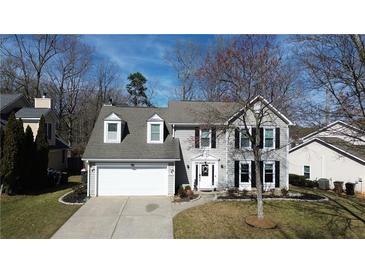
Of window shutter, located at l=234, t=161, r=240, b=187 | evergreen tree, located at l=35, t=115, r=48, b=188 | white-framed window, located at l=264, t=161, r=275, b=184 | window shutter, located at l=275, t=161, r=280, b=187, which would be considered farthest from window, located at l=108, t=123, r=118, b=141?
window shutter, located at l=275, t=161, r=280, b=187

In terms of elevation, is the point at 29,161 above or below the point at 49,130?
below

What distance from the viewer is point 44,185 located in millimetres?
15750

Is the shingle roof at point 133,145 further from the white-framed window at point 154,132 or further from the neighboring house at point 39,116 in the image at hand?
the neighboring house at point 39,116

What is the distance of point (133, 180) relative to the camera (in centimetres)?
1429

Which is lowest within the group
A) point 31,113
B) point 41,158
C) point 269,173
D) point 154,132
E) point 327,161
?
point 269,173

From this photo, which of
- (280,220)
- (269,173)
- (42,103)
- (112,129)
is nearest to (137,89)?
(42,103)

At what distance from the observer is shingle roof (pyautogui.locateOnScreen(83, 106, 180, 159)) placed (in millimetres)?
14203

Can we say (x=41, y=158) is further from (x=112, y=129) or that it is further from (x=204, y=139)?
(x=204, y=139)

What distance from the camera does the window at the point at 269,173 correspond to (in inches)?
613

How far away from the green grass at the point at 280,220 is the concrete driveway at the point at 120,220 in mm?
788

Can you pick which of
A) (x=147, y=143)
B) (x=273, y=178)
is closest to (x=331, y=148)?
(x=273, y=178)

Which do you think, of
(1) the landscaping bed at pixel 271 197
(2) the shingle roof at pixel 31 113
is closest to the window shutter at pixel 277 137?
(1) the landscaping bed at pixel 271 197

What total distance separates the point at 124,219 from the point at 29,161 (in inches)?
327

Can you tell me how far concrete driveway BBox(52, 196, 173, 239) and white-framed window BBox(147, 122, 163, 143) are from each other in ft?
13.3
